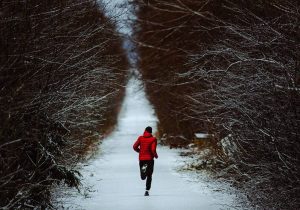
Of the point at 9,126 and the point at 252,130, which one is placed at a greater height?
the point at 252,130

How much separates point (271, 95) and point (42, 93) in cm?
376

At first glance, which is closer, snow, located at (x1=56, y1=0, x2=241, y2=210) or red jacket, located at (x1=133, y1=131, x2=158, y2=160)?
snow, located at (x1=56, y1=0, x2=241, y2=210)

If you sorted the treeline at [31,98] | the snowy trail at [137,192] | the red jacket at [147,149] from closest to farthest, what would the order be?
the treeline at [31,98], the snowy trail at [137,192], the red jacket at [147,149]

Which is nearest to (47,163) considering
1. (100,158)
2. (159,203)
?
(159,203)

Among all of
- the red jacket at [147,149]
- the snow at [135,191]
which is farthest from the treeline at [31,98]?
the red jacket at [147,149]

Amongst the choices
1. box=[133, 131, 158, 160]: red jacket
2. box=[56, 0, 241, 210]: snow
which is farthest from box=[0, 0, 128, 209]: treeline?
box=[133, 131, 158, 160]: red jacket

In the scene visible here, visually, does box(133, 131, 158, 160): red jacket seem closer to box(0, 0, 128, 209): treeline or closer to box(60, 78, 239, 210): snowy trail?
box(60, 78, 239, 210): snowy trail

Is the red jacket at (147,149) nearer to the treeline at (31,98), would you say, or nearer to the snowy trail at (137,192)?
the snowy trail at (137,192)

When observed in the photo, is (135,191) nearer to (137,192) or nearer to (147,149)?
(137,192)

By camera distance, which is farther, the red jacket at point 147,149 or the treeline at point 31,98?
the red jacket at point 147,149

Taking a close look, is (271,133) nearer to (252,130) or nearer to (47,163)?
(252,130)

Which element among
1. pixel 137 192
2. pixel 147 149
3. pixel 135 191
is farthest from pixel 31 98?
pixel 135 191

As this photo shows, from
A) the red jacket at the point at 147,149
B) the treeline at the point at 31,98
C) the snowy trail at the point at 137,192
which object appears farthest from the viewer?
the red jacket at the point at 147,149

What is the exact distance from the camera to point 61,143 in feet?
35.3
